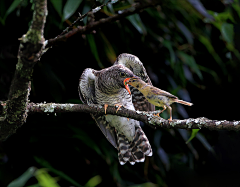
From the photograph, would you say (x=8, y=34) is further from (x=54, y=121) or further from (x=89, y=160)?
(x=89, y=160)

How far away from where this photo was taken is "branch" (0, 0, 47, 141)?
81 cm

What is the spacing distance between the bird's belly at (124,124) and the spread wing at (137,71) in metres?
0.15

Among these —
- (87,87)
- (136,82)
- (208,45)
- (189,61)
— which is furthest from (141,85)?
(208,45)

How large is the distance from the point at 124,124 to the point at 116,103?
0.24 metres

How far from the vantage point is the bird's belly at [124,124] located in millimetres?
2059

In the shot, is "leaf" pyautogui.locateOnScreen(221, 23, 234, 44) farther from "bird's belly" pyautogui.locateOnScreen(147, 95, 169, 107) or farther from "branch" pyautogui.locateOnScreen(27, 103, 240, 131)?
"branch" pyautogui.locateOnScreen(27, 103, 240, 131)

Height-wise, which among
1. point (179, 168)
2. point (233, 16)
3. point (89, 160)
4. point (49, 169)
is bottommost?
point (179, 168)

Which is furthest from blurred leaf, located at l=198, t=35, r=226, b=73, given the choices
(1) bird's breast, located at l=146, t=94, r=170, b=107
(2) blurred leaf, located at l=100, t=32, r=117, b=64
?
(1) bird's breast, located at l=146, t=94, r=170, b=107

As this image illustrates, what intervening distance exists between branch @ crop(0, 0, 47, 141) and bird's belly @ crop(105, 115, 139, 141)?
0.94m

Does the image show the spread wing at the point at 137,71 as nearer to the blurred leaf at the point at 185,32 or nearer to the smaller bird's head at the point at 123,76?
the smaller bird's head at the point at 123,76

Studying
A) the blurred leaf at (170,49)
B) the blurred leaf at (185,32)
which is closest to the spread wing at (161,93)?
the blurred leaf at (170,49)

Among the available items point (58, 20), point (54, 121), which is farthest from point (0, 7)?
point (54, 121)

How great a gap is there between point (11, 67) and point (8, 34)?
303mm

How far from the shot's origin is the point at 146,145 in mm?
1992
